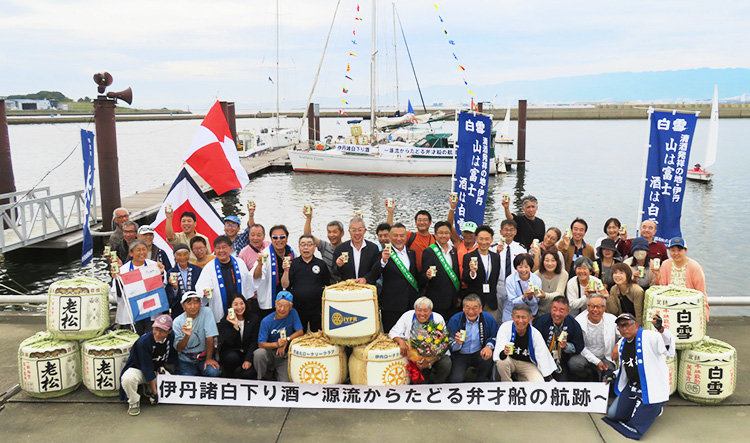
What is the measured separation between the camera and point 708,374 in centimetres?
617

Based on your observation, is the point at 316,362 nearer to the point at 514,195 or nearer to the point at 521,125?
the point at 514,195

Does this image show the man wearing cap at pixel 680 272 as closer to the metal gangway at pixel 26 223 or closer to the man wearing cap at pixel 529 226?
the man wearing cap at pixel 529 226

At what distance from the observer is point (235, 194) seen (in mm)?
33375

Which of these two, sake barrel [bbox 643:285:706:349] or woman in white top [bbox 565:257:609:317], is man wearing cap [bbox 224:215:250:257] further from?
sake barrel [bbox 643:285:706:349]

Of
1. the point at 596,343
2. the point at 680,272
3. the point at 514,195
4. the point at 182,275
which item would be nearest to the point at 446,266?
the point at 596,343

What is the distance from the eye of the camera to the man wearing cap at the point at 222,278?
22.6 ft

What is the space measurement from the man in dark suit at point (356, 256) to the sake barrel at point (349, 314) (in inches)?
29.4

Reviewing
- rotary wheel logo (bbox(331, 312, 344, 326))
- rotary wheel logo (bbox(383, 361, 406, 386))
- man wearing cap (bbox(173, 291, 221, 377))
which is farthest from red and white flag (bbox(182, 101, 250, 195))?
rotary wheel logo (bbox(383, 361, 406, 386))

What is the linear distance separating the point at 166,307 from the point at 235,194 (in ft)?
88.6

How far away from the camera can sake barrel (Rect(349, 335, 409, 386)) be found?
6.30 metres

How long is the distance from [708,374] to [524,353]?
189 centimetres

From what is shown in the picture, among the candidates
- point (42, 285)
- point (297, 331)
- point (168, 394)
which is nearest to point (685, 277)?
point (297, 331)

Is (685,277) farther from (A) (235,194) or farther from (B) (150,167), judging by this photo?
(B) (150,167)

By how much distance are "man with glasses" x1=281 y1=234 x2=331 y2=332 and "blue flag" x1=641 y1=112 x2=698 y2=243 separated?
5.66 meters
